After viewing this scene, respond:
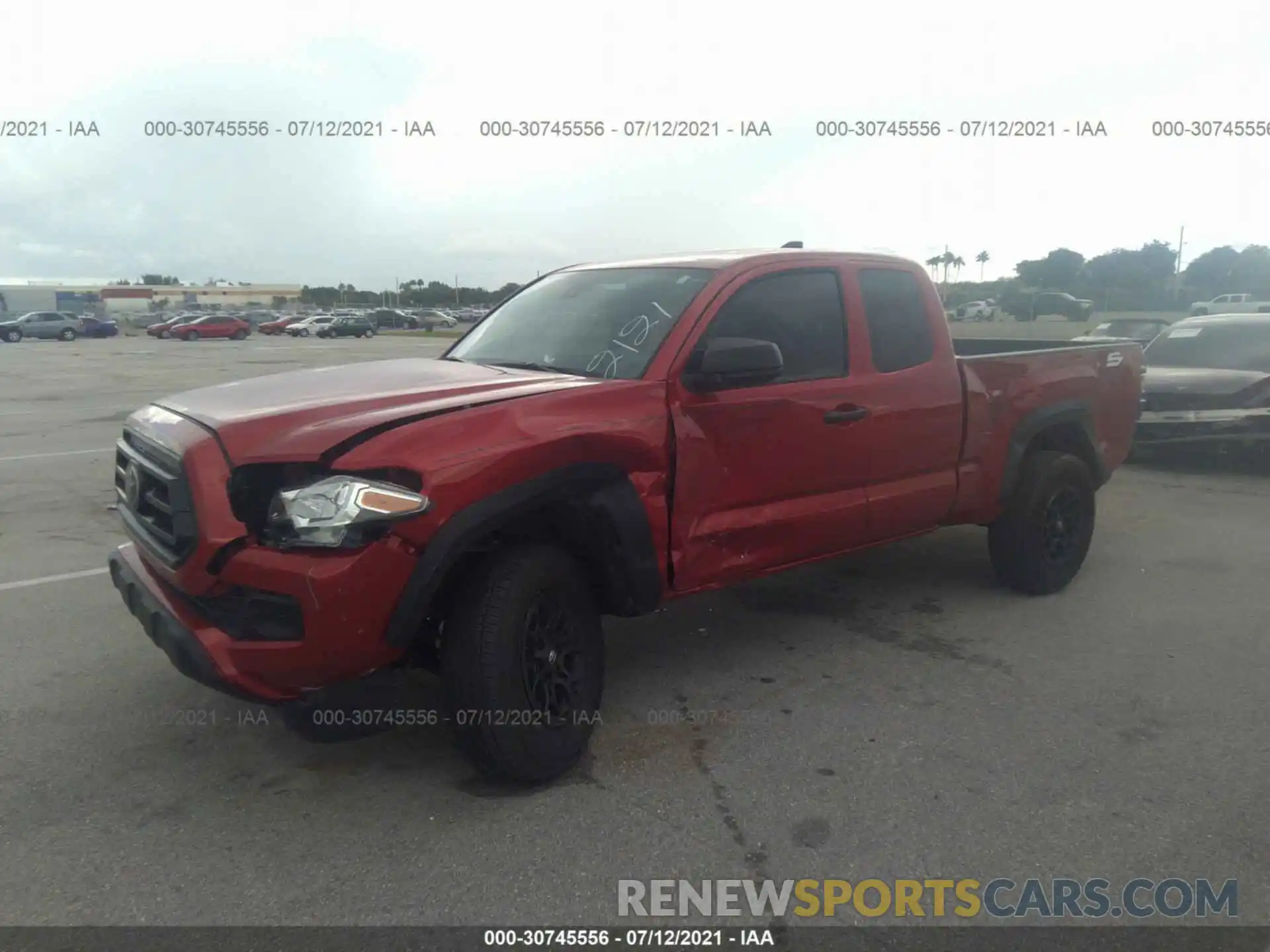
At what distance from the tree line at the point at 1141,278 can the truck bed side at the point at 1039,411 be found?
1246 inches

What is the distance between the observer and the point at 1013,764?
3.63 m

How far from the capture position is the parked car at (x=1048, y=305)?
37562 millimetres

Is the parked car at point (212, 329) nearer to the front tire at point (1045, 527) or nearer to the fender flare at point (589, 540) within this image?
the front tire at point (1045, 527)

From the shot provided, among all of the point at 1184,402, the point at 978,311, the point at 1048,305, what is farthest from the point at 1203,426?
the point at 978,311

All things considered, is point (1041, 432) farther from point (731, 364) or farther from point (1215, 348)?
point (1215, 348)

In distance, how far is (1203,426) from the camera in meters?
9.18

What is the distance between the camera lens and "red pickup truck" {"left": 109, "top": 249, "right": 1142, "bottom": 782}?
3.03 meters

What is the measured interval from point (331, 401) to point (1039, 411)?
3.90 m

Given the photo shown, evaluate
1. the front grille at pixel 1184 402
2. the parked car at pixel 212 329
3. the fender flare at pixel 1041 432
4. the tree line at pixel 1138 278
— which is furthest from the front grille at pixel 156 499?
the parked car at pixel 212 329

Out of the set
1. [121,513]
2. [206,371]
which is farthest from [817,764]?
[206,371]

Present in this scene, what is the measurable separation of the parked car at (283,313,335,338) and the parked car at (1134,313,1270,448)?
5169 centimetres

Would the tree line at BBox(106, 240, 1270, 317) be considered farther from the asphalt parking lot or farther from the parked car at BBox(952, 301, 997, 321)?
the asphalt parking lot

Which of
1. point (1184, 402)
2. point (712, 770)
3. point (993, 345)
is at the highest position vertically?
point (993, 345)

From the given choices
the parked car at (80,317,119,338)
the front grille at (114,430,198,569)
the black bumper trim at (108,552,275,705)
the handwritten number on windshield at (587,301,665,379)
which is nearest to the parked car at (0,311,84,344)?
the parked car at (80,317,119,338)
